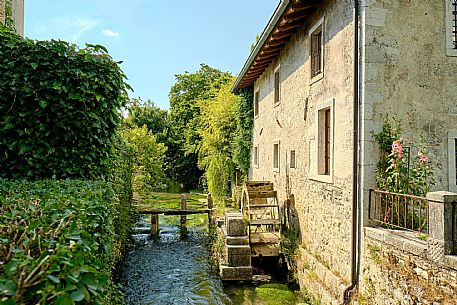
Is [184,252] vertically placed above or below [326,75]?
below

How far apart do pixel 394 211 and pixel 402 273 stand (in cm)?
101

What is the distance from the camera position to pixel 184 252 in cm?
1184

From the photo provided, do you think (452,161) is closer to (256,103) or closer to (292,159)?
(292,159)

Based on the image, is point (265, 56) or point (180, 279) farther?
point (265, 56)

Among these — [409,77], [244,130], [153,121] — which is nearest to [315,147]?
[409,77]

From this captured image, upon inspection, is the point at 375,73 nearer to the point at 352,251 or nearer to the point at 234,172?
the point at 352,251

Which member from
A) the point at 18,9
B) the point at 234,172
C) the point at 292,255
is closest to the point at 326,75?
the point at 292,255

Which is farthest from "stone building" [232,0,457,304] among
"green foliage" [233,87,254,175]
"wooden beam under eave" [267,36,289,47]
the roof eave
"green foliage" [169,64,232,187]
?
"green foliage" [169,64,232,187]

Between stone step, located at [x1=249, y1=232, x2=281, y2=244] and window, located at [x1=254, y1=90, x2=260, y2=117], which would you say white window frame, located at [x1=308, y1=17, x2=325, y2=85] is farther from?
window, located at [x1=254, y1=90, x2=260, y2=117]

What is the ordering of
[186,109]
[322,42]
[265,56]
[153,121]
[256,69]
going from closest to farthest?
[322,42], [265,56], [256,69], [186,109], [153,121]

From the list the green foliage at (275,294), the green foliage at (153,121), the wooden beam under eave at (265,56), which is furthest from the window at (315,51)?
the green foliage at (153,121)

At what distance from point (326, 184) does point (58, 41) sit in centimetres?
514

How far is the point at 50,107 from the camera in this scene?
613 cm

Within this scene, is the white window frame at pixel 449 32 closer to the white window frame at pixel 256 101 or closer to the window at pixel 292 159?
the window at pixel 292 159
